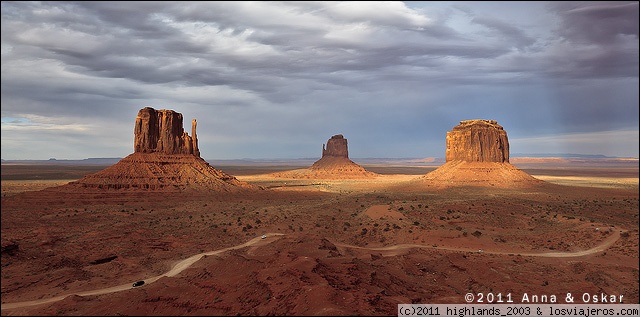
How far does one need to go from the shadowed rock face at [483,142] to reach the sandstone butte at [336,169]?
70106 mm

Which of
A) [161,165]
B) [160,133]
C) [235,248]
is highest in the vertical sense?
[160,133]

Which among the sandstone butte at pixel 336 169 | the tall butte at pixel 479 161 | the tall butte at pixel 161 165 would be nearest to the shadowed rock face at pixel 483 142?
the tall butte at pixel 479 161

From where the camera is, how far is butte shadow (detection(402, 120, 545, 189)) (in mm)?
90062

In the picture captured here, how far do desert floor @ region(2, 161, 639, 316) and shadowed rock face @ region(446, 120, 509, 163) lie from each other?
43.9 m

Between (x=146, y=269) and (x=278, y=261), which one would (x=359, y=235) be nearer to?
(x=278, y=261)

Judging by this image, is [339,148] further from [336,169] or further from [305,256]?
[305,256]

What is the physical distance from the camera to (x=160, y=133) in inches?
3196

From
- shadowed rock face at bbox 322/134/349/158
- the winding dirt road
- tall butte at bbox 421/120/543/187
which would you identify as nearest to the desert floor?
the winding dirt road

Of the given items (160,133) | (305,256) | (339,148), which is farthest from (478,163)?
(339,148)

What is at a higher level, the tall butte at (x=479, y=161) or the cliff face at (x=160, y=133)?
the cliff face at (x=160, y=133)

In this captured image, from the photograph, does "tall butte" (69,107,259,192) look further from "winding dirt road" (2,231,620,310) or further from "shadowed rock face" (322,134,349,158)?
"shadowed rock face" (322,134,349,158)

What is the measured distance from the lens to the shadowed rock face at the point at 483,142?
3846 inches

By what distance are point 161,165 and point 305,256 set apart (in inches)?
2560

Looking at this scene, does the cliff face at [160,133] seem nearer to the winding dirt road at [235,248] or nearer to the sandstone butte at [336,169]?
the winding dirt road at [235,248]
